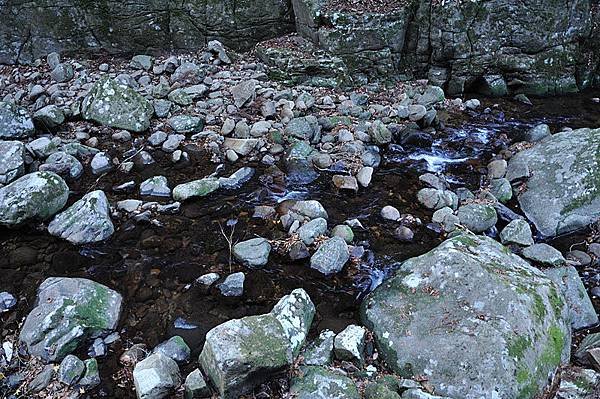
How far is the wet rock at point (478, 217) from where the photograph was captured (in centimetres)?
587

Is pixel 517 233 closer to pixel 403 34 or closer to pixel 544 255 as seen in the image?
pixel 544 255

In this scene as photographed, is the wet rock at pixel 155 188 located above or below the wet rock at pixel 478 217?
above

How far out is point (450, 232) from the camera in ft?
19.2

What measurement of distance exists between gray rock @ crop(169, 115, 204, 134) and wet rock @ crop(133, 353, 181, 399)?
465 cm

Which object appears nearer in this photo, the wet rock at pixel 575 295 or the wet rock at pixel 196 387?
the wet rock at pixel 196 387

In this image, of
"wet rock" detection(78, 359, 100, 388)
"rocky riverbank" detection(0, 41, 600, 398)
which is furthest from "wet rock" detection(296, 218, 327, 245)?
"wet rock" detection(78, 359, 100, 388)

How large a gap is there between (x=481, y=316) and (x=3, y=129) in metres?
6.99

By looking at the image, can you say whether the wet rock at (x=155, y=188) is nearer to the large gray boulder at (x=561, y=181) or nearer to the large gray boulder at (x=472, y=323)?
the large gray boulder at (x=472, y=323)

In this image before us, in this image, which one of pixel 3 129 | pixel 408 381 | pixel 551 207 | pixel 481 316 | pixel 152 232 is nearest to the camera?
pixel 408 381

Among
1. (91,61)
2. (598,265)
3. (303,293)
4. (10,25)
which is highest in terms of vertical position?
(10,25)

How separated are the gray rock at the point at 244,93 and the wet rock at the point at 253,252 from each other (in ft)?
12.1

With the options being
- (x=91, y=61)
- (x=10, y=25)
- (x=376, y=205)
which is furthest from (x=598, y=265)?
(x=10, y=25)

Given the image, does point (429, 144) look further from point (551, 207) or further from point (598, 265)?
point (598, 265)

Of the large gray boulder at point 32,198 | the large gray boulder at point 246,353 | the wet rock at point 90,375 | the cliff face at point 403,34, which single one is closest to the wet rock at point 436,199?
the large gray boulder at point 246,353
